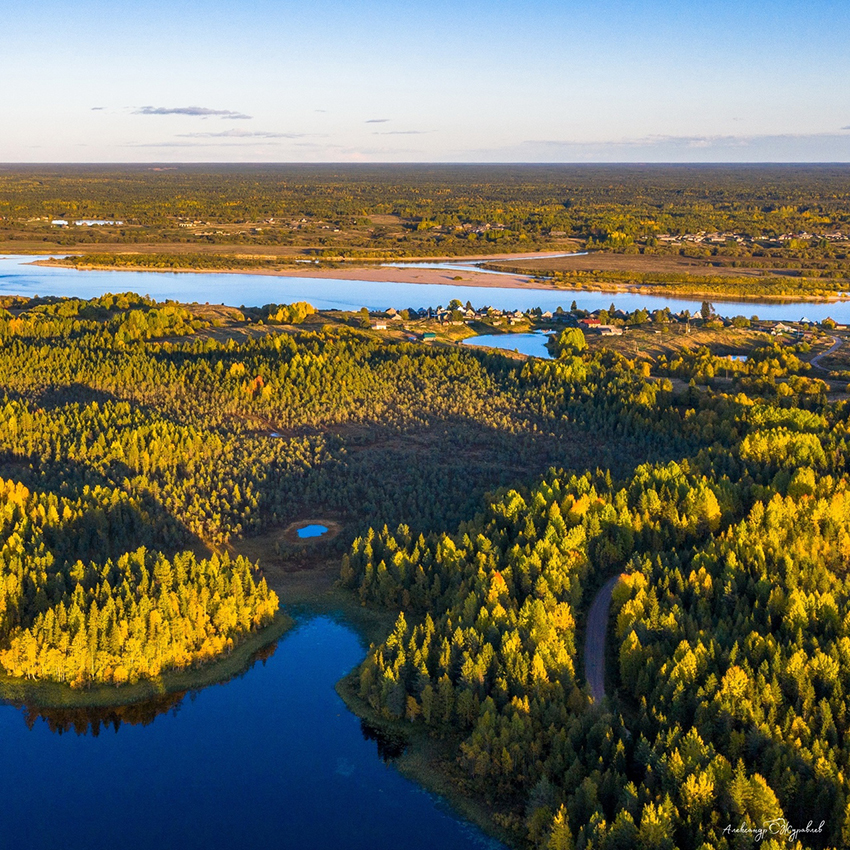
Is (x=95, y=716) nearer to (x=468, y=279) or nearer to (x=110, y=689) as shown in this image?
(x=110, y=689)

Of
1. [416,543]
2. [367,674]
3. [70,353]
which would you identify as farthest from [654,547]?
[70,353]

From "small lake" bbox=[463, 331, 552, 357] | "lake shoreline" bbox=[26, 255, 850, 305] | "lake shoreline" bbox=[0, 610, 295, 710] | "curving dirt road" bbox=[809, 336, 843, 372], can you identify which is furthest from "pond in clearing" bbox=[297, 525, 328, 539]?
"lake shoreline" bbox=[26, 255, 850, 305]

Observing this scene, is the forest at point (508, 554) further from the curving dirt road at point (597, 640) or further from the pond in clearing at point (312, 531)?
the pond in clearing at point (312, 531)

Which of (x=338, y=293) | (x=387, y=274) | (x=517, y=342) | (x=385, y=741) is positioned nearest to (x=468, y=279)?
(x=387, y=274)

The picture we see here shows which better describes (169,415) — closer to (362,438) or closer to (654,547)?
(362,438)

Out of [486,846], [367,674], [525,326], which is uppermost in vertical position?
[525,326]

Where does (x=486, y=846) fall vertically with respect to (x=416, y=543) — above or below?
below

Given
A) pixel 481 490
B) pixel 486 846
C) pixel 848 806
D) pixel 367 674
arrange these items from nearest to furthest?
pixel 848 806 → pixel 486 846 → pixel 367 674 → pixel 481 490
